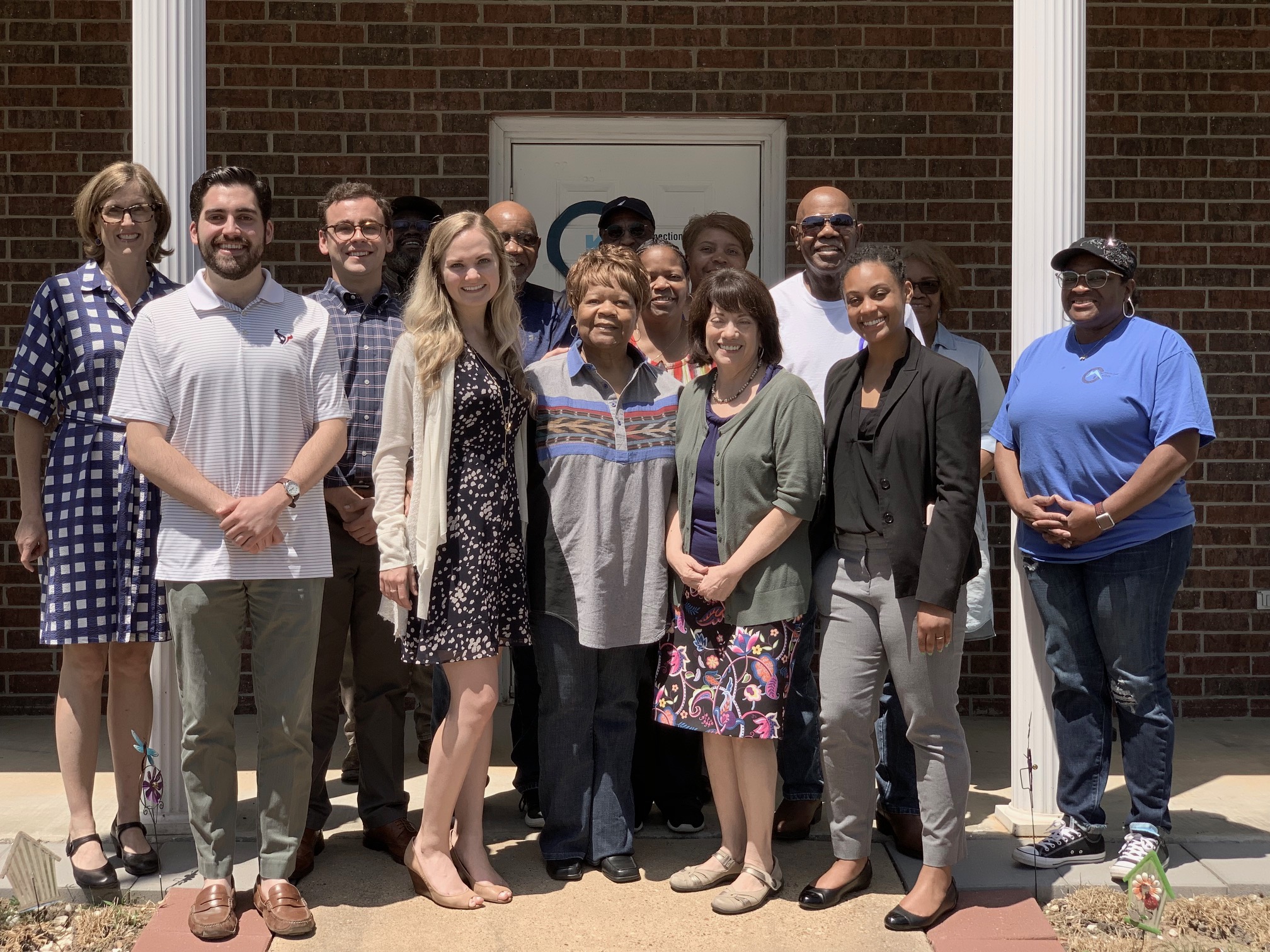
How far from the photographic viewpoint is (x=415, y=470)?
3.59 m

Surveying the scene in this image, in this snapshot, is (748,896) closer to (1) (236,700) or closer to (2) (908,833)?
(2) (908,833)

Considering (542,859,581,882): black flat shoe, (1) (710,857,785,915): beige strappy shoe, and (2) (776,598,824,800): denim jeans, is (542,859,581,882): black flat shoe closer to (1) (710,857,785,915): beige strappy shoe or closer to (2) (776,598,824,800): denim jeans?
(1) (710,857,785,915): beige strappy shoe

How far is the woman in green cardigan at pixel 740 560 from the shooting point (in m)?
3.60

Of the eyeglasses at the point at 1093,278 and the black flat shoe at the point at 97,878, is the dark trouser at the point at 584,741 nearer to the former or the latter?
the black flat shoe at the point at 97,878

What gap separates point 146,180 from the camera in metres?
3.80

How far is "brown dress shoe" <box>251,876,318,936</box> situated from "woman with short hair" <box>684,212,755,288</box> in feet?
8.02

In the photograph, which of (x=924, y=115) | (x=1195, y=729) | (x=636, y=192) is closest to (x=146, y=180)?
(x=636, y=192)

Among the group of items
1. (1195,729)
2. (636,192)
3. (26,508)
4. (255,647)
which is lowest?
(1195,729)

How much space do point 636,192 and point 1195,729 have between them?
3.59 meters

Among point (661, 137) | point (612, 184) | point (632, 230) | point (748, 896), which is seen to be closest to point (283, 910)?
point (748, 896)

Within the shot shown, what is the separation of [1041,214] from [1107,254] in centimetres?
43

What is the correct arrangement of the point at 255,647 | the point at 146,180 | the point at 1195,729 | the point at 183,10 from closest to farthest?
the point at 255,647 < the point at 146,180 < the point at 183,10 < the point at 1195,729

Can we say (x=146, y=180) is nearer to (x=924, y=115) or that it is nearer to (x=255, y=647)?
(x=255, y=647)

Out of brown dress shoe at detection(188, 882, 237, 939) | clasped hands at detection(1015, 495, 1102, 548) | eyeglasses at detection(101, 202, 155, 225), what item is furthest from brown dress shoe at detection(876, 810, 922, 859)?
eyeglasses at detection(101, 202, 155, 225)
